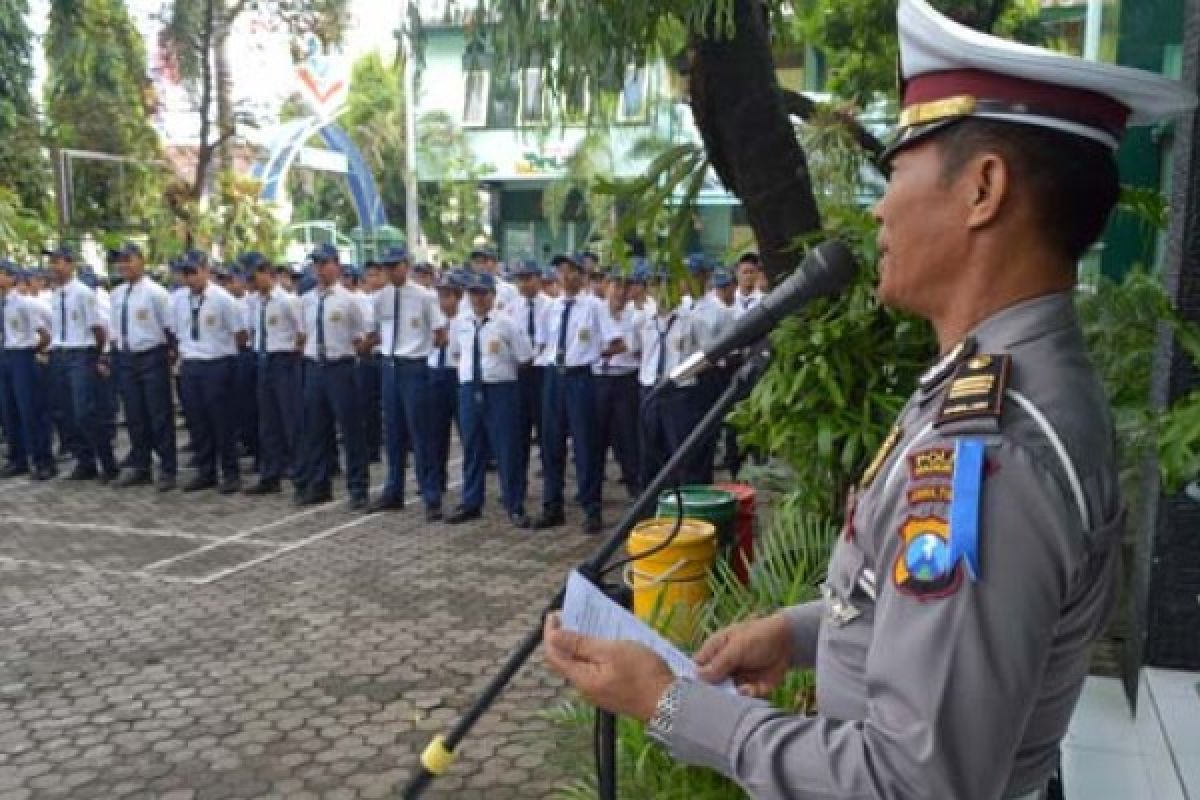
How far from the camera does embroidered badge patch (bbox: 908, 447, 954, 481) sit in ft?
3.20

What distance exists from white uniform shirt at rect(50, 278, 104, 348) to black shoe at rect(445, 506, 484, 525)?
12.7 feet

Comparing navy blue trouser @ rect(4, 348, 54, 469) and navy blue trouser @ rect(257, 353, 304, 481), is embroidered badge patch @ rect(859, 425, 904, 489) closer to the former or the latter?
navy blue trouser @ rect(257, 353, 304, 481)

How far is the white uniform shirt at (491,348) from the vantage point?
7.07 m

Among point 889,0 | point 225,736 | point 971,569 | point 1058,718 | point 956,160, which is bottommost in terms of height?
point 225,736

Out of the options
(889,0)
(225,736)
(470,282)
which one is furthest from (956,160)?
(470,282)

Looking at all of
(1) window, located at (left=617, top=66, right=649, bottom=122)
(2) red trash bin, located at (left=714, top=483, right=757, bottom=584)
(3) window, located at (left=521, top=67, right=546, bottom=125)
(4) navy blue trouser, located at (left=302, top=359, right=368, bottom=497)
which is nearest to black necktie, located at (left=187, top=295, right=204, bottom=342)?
(4) navy blue trouser, located at (left=302, top=359, right=368, bottom=497)

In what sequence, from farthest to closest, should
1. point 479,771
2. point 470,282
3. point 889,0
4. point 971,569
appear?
point 470,282 < point 889,0 < point 479,771 < point 971,569

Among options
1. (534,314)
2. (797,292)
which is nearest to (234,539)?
(534,314)

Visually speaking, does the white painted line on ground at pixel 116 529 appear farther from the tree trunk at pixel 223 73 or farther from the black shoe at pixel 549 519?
the tree trunk at pixel 223 73

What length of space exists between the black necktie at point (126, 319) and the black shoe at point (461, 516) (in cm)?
328

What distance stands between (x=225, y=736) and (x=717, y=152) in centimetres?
287

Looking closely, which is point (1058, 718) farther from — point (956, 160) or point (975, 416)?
point (956, 160)

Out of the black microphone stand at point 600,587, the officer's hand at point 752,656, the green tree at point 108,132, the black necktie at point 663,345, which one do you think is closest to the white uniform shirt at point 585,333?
the black necktie at point 663,345

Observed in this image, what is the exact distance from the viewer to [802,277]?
1456 millimetres
